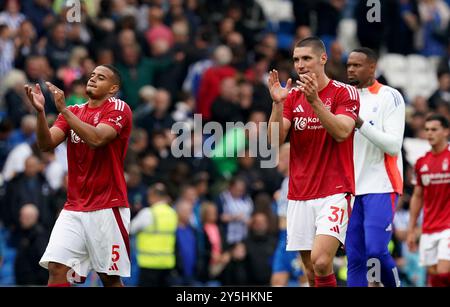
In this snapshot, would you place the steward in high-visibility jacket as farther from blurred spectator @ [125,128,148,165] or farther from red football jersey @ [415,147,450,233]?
red football jersey @ [415,147,450,233]

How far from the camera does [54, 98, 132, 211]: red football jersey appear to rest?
12109 millimetres

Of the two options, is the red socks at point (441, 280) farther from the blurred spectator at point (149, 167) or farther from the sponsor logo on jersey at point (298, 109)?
the blurred spectator at point (149, 167)

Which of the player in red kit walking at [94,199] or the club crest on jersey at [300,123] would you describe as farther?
the club crest on jersey at [300,123]

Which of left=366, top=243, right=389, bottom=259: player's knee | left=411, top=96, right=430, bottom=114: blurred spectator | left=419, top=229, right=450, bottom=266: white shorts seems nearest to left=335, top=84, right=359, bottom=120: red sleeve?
left=366, top=243, right=389, bottom=259: player's knee

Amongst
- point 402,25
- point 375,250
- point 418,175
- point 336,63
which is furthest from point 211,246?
point 402,25

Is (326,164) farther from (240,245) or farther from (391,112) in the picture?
(240,245)

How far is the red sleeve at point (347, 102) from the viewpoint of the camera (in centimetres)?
1220

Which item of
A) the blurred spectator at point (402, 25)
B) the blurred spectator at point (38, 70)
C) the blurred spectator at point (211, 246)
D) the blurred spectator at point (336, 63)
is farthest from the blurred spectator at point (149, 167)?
the blurred spectator at point (402, 25)

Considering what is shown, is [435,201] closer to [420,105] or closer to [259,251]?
[259,251]

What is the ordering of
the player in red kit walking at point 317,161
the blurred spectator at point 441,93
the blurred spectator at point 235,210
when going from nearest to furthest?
the player in red kit walking at point 317,161 → the blurred spectator at point 235,210 → the blurred spectator at point 441,93

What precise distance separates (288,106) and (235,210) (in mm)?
7723

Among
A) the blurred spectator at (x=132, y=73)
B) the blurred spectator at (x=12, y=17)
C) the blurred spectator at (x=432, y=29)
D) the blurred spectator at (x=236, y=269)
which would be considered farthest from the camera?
the blurred spectator at (x=432, y=29)

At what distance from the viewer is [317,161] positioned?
1225cm

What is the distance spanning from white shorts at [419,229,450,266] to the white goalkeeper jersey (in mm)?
1795
